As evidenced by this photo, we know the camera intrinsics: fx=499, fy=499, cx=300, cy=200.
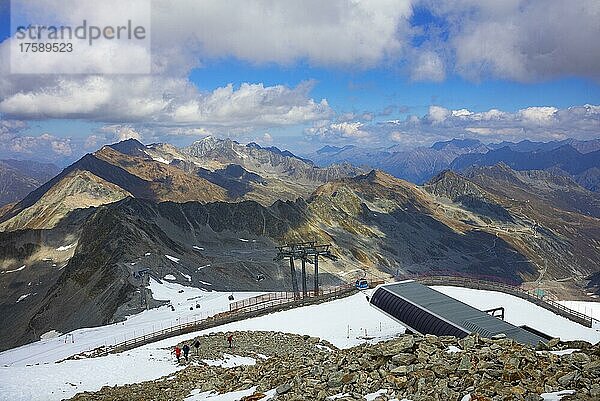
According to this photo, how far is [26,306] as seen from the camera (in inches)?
3863

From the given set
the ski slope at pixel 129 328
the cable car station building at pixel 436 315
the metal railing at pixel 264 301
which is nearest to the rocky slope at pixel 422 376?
the cable car station building at pixel 436 315

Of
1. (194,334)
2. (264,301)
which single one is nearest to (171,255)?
(264,301)

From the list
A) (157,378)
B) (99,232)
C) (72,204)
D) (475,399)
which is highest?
(72,204)

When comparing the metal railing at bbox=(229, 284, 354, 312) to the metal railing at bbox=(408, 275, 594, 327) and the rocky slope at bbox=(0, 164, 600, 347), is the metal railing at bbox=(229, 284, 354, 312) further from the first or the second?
the rocky slope at bbox=(0, 164, 600, 347)

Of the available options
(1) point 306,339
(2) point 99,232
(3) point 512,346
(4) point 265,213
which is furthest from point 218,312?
(4) point 265,213

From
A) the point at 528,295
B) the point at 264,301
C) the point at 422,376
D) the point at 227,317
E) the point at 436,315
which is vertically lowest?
the point at 528,295

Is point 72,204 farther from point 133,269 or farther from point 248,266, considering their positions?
point 133,269

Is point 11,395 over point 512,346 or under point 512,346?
under

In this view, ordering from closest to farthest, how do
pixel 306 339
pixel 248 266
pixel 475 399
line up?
pixel 475 399
pixel 306 339
pixel 248 266

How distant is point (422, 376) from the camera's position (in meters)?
15.7

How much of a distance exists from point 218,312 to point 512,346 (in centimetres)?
3876

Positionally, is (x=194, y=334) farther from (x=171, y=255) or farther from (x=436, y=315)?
(x=171, y=255)

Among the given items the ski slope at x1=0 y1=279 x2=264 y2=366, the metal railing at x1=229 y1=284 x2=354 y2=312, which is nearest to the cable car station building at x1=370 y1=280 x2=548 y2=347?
the metal railing at x1=229 y1=284 x2=354 y2=312

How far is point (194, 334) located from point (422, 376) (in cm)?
3040
